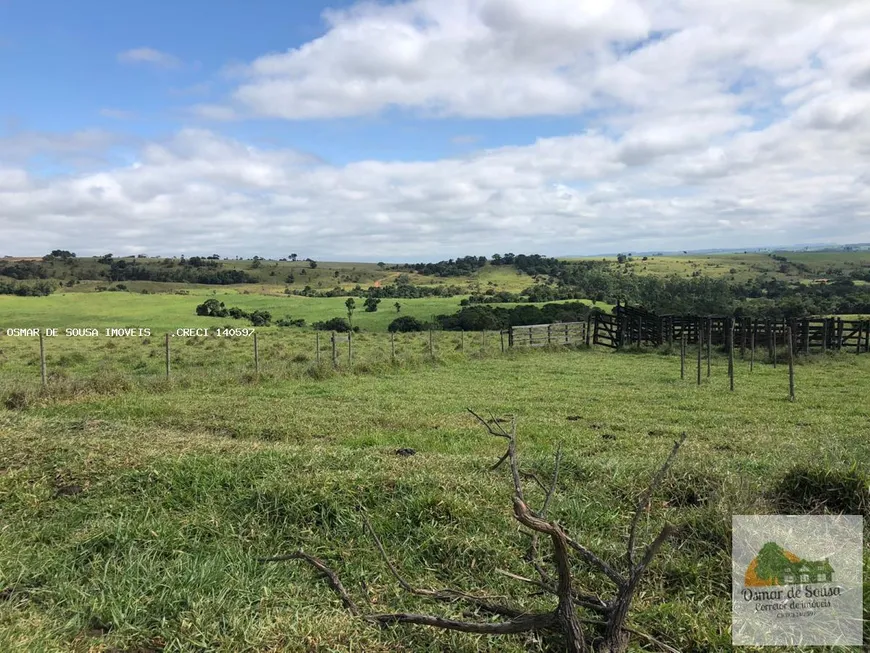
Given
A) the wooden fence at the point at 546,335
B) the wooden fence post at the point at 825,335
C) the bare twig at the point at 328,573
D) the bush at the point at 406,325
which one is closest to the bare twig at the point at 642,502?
the bare twig at the point at 328,573

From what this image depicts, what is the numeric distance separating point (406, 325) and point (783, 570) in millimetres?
45634

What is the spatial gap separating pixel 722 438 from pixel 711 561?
636 centimetres

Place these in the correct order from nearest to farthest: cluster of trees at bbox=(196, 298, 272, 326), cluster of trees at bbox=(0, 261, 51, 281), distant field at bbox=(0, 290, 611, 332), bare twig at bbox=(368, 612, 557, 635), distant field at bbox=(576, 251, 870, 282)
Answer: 1. bare twig at bbox=(368, 612, 557, 635)
2. distant field at bbox=(0, 290, 611, 332)
3. cluster of trees at bbox=(196, 298, 272, 326)
4. cluster of trees at bbox=(0, 261, 51, 281)
5. distant field at bbox=(576, 251, 870, 282)

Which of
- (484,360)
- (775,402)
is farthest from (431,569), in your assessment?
(484,360)

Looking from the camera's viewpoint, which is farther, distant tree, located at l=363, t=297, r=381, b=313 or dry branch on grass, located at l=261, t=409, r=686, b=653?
distant tree, located at l=363, t=297, r=381, b=313

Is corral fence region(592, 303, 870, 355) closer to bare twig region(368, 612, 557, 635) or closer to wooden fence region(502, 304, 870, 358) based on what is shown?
wooden fence region(502, 304, 870, 358)

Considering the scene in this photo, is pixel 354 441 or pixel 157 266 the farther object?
pixel 157 266

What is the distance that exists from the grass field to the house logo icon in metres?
0.19

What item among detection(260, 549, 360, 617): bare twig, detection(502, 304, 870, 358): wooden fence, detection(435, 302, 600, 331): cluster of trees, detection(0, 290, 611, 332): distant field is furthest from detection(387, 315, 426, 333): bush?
detection(260, 549, 360, 617): bare twig

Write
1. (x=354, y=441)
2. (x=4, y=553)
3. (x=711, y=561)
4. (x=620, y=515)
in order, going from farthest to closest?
(x=354, y=441), (x=620, y=515), (x=4, y=553), (x=711, y=561)

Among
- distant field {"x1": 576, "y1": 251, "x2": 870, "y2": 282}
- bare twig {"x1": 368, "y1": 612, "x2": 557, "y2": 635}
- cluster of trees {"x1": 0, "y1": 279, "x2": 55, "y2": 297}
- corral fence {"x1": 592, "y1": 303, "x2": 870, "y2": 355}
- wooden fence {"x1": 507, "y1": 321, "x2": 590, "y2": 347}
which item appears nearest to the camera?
bare twig {"x1": 368, "y1": 612, "x2": 557, "y2": 635}

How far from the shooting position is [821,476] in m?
4.88

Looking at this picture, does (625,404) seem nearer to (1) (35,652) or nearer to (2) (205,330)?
(1) (35,652)

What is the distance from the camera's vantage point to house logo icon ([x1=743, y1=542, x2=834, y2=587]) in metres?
3.70
